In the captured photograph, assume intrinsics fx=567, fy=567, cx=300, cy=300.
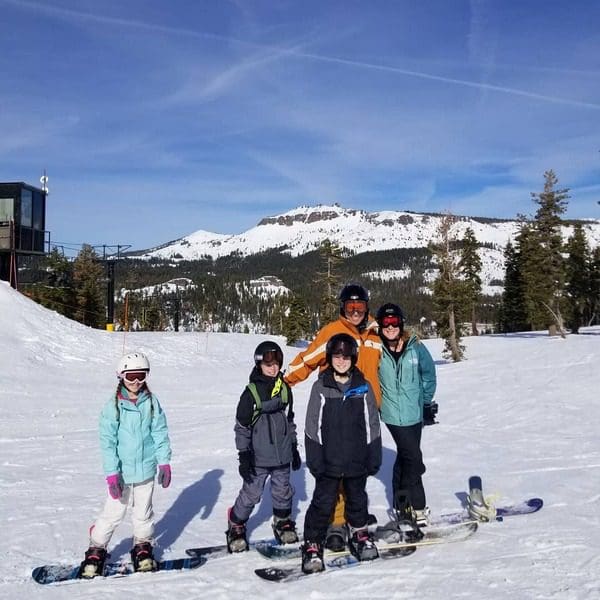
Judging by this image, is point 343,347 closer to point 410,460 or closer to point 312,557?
point 410,460

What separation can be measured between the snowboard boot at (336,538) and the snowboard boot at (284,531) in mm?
357

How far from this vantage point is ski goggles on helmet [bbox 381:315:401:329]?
550 cm

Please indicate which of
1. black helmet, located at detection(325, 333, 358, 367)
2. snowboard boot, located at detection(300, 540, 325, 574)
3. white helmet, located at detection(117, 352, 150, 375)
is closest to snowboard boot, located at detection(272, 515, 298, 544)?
snowboard boot, located at detection(300, 540, 325, 574)

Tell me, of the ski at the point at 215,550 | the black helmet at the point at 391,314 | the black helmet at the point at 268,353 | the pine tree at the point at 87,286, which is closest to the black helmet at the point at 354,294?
the black helmet at the point at 391,314

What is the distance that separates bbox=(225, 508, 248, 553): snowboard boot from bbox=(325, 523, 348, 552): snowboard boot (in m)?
0.76

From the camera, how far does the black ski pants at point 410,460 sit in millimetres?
5523

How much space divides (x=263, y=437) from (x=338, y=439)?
75 cm

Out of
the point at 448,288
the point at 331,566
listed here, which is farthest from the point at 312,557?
the point at 448,288

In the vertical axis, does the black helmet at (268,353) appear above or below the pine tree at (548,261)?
below

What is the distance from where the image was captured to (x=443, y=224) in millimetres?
29938

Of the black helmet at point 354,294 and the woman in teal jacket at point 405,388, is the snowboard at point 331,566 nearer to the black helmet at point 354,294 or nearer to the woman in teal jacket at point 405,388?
the woman in teal jacket at point 405,388

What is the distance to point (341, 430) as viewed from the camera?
188 inches

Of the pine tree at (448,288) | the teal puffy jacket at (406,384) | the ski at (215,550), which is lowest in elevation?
the ski at (215,550)

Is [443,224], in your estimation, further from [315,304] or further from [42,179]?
[315,304]
